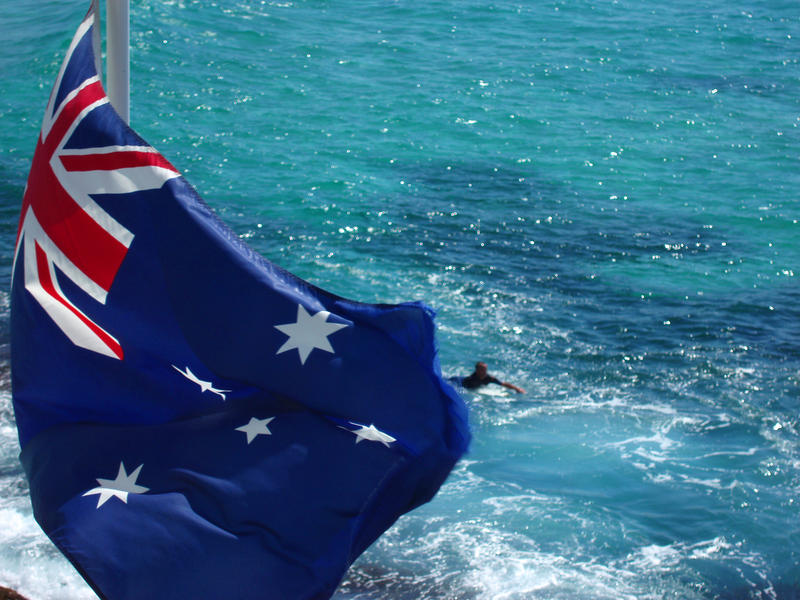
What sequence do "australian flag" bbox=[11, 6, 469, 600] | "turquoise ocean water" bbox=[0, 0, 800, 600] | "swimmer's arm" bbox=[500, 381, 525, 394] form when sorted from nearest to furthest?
"australian flag" bbox=[11, 6, 469, 600] < "turquoise ocean water" bbox=[0, 0, 800, 600] < "swimmer's arm" bbox=[500, 381, 525, 394]

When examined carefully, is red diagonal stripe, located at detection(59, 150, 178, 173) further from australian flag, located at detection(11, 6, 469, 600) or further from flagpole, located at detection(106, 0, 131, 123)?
flagpole, located at detection(106, 0, 131, 123)

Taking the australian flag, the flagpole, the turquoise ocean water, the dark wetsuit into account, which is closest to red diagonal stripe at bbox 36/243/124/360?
the australian flag

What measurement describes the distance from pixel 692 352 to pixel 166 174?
1280 centimetres

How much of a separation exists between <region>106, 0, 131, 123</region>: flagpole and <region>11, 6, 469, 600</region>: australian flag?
12 centimetres

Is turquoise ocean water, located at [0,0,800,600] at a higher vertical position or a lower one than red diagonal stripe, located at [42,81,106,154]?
lower

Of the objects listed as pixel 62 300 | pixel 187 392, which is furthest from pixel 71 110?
pixel 187 392

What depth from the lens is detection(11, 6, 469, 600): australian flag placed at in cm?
613

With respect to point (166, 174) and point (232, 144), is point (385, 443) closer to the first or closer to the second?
point (166, 174)

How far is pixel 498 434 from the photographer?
15117 millimetres

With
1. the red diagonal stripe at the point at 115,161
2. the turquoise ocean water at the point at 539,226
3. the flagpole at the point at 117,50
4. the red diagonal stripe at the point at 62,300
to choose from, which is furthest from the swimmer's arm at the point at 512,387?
the flagpole at the point at 117,50

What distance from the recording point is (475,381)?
15.4 meters

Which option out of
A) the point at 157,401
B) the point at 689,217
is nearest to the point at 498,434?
the point at 157,401

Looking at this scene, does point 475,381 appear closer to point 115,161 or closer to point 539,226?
point 539,226

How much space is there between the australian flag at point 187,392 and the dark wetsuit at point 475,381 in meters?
8.82
